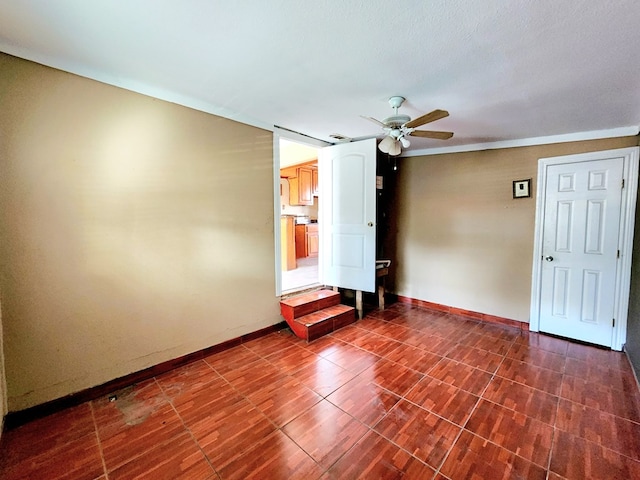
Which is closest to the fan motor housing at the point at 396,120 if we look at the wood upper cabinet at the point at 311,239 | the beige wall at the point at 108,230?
the beige wall at the point at 108,230

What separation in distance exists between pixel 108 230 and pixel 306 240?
4.71 m

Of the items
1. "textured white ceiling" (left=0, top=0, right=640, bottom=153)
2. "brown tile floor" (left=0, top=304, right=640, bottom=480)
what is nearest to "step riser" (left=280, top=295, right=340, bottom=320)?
"brown tile floor" (left=0, top=304, right=640, bottom=480)

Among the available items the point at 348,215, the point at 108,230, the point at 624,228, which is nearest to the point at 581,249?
the point at 624,228

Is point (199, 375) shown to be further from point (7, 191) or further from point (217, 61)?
point (217, 61)

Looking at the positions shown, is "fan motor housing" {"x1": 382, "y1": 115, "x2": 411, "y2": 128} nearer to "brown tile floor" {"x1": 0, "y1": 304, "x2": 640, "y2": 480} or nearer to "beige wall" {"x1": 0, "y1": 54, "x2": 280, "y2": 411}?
"beige wall" {"x1": 0, "y1": 54, "x2": 280, "y2": 411}

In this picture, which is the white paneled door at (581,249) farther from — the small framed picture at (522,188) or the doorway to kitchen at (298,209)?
the doorway to kitchen at (298,209)

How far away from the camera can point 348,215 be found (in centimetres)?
362

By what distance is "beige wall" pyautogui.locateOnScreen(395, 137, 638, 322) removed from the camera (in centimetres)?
334

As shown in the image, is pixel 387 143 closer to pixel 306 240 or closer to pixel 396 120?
Answer: pixel 396 120

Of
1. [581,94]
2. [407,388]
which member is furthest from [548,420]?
[581,94]

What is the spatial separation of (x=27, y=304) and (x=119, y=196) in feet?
2.96

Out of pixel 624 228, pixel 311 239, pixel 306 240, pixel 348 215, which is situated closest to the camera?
pixel 624 228

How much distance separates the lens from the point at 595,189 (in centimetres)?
289

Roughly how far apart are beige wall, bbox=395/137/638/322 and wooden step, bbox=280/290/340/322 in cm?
137
